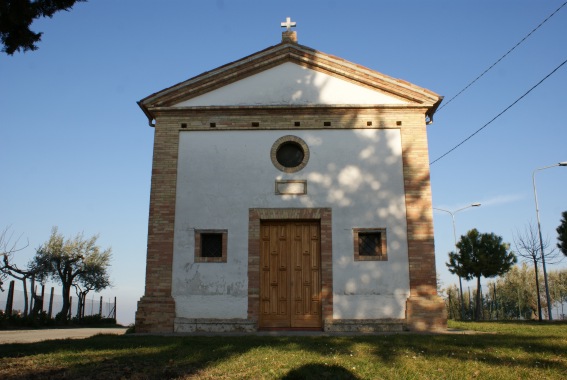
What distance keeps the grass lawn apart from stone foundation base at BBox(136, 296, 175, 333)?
7.28 feet

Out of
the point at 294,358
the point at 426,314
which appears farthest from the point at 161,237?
the point at 426,314

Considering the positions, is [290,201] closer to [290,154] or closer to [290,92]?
[290,154]

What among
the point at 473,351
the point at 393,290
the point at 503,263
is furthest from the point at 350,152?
the point at 503,263

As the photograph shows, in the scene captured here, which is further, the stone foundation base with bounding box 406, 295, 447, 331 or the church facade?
the church facade

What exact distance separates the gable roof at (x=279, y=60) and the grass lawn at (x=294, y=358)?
652 centimetres

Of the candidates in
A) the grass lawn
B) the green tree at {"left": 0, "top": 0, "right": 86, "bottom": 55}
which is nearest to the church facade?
the grass lawn

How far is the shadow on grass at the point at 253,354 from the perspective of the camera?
19.9ft

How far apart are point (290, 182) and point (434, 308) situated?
15.6 feet

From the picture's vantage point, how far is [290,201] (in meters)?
12.5

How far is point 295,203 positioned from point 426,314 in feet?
13.9

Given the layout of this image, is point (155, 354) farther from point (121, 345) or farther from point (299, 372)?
point (299, 372)

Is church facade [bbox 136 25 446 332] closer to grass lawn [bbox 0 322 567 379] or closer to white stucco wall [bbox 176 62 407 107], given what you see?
white stucco wall [bbox 176 62 407 107]

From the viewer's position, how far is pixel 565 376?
5754 millimetres

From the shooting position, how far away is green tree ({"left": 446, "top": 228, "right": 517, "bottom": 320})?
26.6 metres
